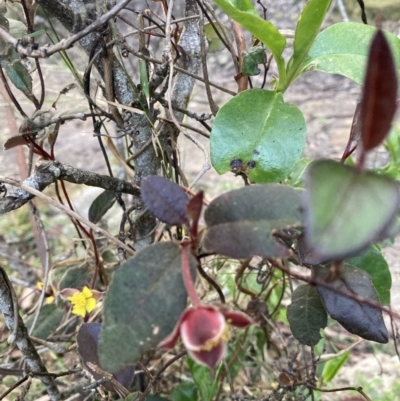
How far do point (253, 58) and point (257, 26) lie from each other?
0.08m

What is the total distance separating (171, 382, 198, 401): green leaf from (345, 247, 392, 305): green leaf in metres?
0.39

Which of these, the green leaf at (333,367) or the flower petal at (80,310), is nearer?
the flower petal at (80,310)

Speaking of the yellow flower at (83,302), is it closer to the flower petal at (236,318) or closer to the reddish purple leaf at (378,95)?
the flower petal at (236,318)

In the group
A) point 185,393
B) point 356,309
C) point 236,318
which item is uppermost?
point 236,318

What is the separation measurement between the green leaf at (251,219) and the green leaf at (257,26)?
0.19 meters

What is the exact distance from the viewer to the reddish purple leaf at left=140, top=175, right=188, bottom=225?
31 cm

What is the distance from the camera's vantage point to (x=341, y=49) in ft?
1.61

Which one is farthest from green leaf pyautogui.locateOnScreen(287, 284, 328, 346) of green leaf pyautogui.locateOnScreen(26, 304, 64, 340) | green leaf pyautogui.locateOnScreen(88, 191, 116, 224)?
green leaf pyautogui.locateOnScreen(26, 304, 64, 340)

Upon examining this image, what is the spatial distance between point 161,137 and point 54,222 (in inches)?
45.2

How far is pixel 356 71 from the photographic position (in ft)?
1.55

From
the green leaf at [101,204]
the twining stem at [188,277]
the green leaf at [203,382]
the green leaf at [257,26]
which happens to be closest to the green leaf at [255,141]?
the green leaf at [257,26]

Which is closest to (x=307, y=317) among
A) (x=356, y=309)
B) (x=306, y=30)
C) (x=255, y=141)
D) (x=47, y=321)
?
(x=356, y=309)

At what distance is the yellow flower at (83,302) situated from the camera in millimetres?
554

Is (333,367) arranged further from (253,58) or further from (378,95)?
(378,95)
